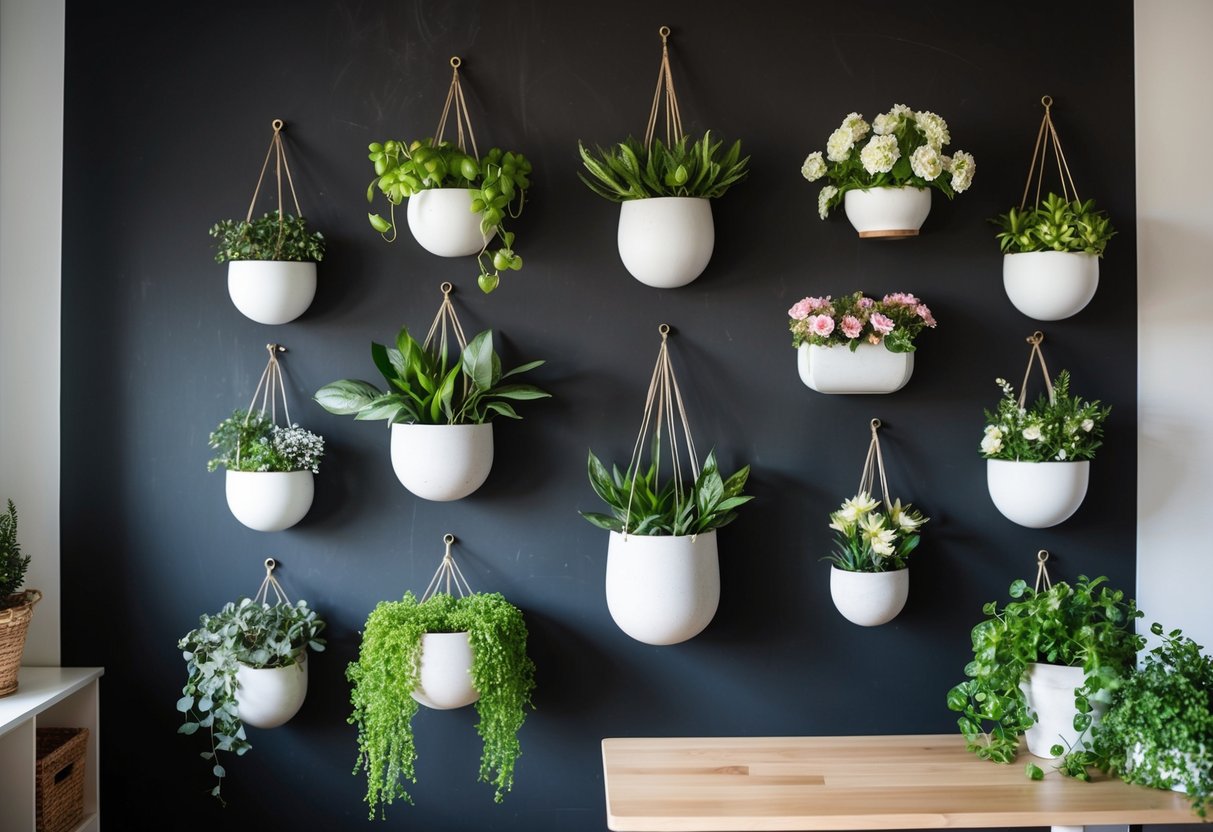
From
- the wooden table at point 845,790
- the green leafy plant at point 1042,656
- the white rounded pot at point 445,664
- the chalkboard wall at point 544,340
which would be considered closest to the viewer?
the wooden table at point 845,790

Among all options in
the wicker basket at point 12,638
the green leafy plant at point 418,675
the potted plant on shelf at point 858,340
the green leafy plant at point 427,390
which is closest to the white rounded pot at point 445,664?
the green leafy plant at point 418,675

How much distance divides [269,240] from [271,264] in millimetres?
74

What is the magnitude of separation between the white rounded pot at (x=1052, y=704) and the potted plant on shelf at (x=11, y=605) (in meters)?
2.27

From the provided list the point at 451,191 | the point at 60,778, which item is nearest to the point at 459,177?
the point at 451,191

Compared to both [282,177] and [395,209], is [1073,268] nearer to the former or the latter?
[395,209]

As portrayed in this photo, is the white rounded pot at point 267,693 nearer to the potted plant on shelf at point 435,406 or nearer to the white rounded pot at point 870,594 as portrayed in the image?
the potted plant on shelf at point 435,406

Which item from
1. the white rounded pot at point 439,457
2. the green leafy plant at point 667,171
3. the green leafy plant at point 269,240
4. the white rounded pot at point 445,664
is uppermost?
the green leafy plant at point 667,171

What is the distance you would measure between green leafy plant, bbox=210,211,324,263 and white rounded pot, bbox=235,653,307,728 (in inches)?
38.0

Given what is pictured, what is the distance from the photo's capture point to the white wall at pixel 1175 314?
252cm

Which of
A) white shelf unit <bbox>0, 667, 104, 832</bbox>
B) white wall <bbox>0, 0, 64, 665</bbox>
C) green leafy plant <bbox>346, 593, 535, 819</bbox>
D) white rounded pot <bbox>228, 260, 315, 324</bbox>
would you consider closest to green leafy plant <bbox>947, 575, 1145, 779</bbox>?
green leafy plant <bbox>346, 593, 535, 819</bbox>

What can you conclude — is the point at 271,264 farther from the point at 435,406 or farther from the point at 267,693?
the point at 267,693

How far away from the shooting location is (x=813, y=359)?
93.0 inches

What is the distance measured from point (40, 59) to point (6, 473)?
104cm

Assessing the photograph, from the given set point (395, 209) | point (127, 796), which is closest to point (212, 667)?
point (127, 796)
